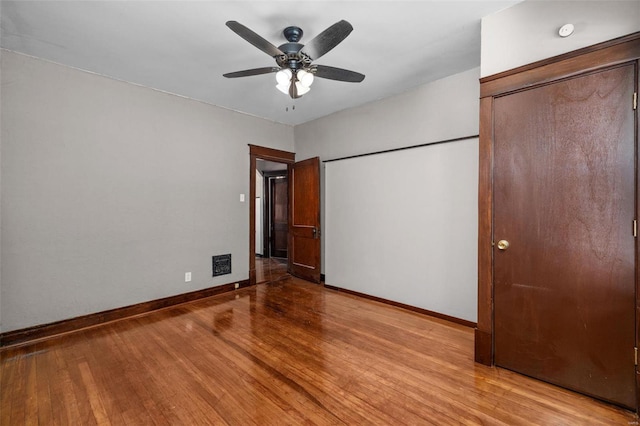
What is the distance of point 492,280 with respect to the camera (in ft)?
7.35

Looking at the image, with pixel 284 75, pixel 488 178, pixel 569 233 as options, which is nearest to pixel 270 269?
pixel 284 75

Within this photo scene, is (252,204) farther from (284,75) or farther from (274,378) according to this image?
(274,378)

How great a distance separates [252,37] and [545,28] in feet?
6.94

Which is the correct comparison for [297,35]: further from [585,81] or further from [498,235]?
[498,235]

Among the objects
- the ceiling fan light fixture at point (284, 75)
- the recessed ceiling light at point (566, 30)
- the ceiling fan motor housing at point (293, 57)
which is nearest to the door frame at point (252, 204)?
the ceiling fan light fixture at point (284, 75)

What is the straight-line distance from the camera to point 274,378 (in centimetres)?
205

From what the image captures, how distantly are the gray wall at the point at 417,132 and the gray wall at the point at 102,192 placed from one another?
179 centimetres

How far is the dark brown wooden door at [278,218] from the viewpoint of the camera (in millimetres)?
6914

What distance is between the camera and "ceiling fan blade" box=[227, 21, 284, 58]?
5.86 feet

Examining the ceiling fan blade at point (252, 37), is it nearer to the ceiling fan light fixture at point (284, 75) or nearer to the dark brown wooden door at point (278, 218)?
the ceiling fan light fixture at point (284, 75)

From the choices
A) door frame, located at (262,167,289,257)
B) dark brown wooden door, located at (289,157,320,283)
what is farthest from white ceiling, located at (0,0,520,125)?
door frame, located at (262,167,289,257)

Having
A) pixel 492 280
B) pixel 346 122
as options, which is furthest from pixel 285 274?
pixel 492 280

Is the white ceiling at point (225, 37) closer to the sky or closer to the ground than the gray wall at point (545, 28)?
closer to the sky

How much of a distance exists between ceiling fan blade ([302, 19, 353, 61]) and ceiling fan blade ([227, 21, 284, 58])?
9.5 inches
